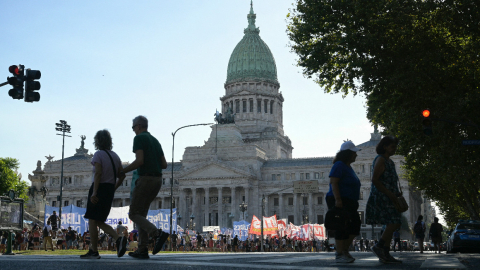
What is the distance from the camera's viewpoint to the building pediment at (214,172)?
4059 inches

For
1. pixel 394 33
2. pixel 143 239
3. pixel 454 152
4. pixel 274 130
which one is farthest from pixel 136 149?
pixel 274 130

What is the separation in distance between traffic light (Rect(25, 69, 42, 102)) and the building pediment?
81.2 m

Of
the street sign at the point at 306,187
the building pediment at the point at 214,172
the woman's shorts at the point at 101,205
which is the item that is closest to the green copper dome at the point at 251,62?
the building pediment at the point at 214,172

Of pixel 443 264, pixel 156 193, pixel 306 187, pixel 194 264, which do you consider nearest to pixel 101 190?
pixel 156 193

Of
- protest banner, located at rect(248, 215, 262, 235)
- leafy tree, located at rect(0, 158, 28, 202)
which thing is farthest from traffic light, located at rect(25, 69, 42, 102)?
leafy tree, located at rect(0, 158, 28, 202)

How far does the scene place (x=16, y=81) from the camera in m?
21.8

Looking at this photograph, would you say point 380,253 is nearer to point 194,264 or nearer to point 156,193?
point 194,264

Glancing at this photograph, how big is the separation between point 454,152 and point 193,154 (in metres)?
80.6

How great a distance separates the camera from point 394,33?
3038 cm

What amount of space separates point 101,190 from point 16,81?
11.2 metres

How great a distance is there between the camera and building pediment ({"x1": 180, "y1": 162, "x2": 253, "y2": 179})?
103094mm

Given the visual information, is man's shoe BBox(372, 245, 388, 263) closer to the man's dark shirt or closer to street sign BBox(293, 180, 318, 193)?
the man's dark shirt

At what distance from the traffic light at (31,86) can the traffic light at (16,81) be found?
19 centimetres

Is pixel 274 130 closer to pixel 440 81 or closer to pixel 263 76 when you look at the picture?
pixel 263 76
